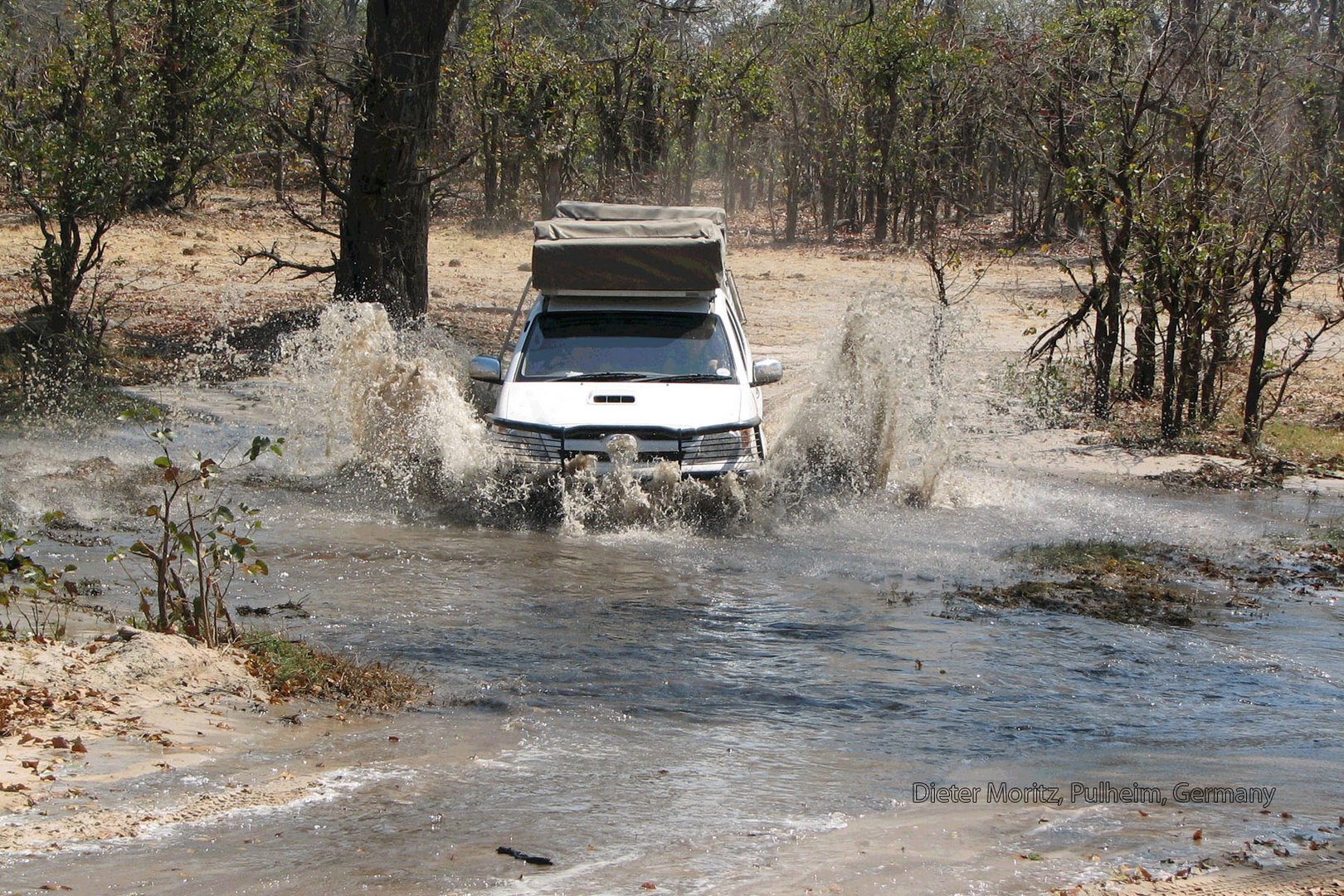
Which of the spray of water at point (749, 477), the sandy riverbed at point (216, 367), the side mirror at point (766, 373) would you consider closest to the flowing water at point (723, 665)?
the spray of water at point (749, 477)

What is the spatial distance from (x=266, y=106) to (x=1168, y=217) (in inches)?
453

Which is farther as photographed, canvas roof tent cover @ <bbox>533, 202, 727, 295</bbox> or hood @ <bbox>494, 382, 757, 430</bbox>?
canvas roof tent cover @ <bbox>533, 202, 727, 295</bbox>

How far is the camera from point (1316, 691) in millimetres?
6785

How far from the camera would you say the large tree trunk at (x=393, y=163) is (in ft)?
52.5

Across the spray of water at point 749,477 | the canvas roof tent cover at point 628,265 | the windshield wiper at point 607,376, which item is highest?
the canvas roof tent cover at point 628,265

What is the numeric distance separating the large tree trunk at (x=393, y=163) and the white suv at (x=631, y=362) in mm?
5363

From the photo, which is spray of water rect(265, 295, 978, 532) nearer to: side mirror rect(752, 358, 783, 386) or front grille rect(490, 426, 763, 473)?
front grille rect(490, 426, 763, 473)

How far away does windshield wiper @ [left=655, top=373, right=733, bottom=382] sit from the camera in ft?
33.5

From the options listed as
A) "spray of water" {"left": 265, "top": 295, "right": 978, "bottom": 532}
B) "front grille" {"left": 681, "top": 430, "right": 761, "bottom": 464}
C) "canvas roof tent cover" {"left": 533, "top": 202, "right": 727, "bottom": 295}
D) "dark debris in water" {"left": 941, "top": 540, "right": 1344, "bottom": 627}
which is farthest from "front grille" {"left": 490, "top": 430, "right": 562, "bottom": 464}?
"dark debris in water" {"left": 941, "top": 540, "right": 1344, "bottom": 627}

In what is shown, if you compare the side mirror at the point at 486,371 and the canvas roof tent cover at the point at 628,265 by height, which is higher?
the canvas roof tent cover at the point at 628,265

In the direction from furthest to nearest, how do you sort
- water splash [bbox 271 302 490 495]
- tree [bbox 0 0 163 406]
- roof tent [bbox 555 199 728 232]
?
tree [bbox 0 0 163 406] → roof tent [bbox 555 199 728 232] → water splash [bbox 271 302 490 495]

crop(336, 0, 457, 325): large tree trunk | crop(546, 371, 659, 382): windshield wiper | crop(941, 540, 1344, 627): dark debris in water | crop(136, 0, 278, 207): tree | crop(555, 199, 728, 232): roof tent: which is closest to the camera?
crop(941, 540, 1344, 627): dark debris in water

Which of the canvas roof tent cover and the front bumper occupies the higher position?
the canvas roof tent cover

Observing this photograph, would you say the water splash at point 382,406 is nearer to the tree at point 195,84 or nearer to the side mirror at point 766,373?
the side mirror at point 766,373
